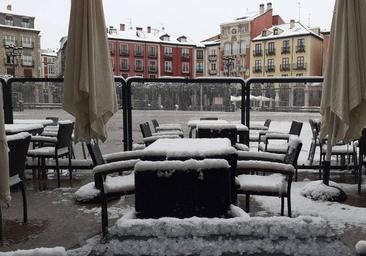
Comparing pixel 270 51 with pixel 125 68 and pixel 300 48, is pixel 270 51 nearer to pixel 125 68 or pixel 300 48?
pixel 300 48

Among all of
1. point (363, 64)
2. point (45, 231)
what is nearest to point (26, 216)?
point (45, 231)

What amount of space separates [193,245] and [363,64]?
3890mm

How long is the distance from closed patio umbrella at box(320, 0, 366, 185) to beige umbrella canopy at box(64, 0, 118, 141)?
255 cm

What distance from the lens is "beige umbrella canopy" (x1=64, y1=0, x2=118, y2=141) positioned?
14.2 feet

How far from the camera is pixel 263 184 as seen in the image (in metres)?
3.79

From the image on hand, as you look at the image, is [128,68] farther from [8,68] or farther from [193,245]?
[193,245]

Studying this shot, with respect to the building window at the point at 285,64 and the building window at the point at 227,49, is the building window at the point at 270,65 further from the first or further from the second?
the building window at the point at 227,49

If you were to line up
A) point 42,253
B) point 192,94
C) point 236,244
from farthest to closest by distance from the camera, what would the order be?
point 192,94 → point 236,244 → point 42,253

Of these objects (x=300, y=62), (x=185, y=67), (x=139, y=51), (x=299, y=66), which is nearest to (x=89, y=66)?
(x=300, y=62)

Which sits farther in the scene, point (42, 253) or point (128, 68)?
point (128, 68)

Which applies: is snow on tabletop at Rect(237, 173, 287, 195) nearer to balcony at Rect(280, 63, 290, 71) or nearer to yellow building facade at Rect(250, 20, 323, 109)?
yellow building facade at Rect(250, 20, 323, 109)

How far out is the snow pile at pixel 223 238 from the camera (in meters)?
1.32

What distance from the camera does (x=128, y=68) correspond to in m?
72.2

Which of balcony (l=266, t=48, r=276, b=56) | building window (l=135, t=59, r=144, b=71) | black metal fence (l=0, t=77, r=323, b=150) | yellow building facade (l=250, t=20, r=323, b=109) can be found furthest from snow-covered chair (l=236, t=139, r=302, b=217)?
building window (l=135, t=59, r=144, b=71)
